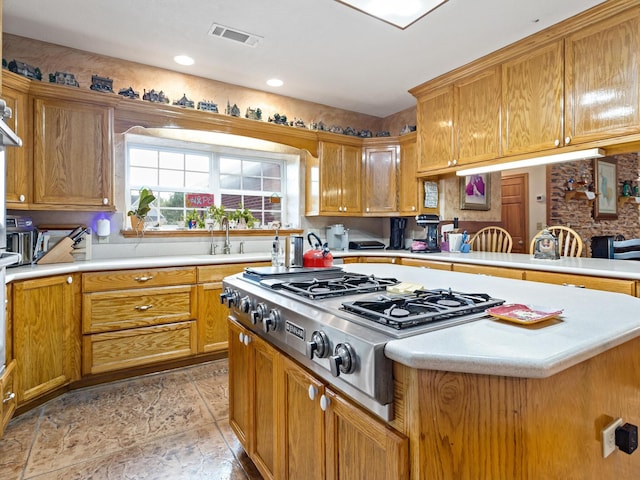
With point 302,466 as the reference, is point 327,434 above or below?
above

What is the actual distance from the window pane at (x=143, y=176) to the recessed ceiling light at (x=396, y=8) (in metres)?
2.37

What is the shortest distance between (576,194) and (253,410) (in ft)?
19.7

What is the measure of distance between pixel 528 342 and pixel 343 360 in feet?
1.37

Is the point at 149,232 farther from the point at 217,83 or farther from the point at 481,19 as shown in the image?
the point at 481,19

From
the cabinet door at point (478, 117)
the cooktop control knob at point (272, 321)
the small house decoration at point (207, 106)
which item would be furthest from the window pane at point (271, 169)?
the cooktop control knob at point (272, 321)

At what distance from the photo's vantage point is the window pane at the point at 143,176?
3.48 m

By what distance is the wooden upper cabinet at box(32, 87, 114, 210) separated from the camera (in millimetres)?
2707

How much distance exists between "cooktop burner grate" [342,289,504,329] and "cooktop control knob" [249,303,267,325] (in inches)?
14.3

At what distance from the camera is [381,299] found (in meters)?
1.15

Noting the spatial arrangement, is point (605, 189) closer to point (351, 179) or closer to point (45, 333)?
point (351, 179)

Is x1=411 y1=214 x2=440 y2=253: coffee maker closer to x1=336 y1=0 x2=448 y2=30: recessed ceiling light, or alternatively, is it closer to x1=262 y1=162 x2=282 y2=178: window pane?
x1=262 y1=162 x2=282 y2=178: window pane

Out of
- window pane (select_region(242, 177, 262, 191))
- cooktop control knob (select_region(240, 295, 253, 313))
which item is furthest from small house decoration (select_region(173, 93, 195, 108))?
cooktop control knob (select_region(240, 295, 253, 313))

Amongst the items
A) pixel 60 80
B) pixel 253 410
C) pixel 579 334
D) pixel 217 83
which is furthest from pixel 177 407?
pixel 217 83

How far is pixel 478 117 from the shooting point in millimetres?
3332
